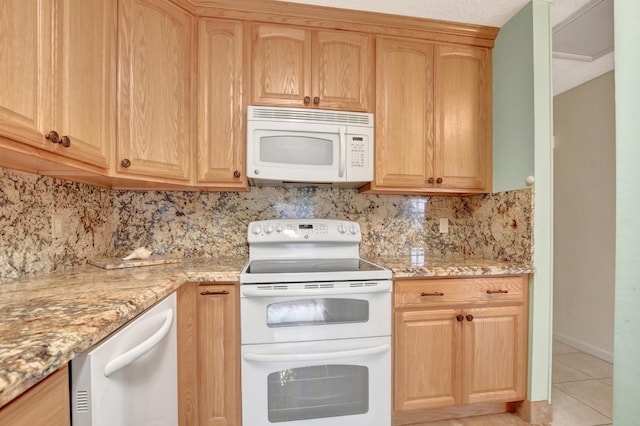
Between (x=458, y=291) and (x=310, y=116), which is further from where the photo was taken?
(x=310, y=116)

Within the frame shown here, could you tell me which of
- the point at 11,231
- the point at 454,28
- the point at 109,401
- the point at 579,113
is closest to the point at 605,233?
the point at 579,113

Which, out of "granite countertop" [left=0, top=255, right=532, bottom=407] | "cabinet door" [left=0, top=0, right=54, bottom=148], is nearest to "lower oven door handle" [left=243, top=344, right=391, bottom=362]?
"granite countertop" [left=0, top=255, right=532, bottom=407]

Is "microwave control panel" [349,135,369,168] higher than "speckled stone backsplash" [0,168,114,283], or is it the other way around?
"microwave control panel" [349,135,369,168]

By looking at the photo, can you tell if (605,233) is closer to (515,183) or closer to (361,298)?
(515,183)

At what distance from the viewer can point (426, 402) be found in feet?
5.28

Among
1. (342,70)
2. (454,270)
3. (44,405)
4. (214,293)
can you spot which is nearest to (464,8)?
(342,70)

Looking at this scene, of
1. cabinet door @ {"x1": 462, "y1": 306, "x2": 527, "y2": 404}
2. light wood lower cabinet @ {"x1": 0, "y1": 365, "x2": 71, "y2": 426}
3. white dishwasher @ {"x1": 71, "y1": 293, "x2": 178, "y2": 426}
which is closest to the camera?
light wood lower cabinet @ {"x1": 0, "y1": 365, "x2": 71, "y2": 426}

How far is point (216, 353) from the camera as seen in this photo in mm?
1452

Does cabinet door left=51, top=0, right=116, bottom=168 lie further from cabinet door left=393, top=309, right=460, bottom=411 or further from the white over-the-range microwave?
cabinet door left=393, top=309, right=460, bottom=411

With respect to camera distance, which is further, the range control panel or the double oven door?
the range control panel

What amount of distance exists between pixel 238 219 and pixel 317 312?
0.93m

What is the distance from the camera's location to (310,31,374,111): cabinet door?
1.80 meters

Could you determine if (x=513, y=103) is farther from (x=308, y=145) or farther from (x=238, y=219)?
(x=238, y=219)

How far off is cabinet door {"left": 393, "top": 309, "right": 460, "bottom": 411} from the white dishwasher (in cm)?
110
